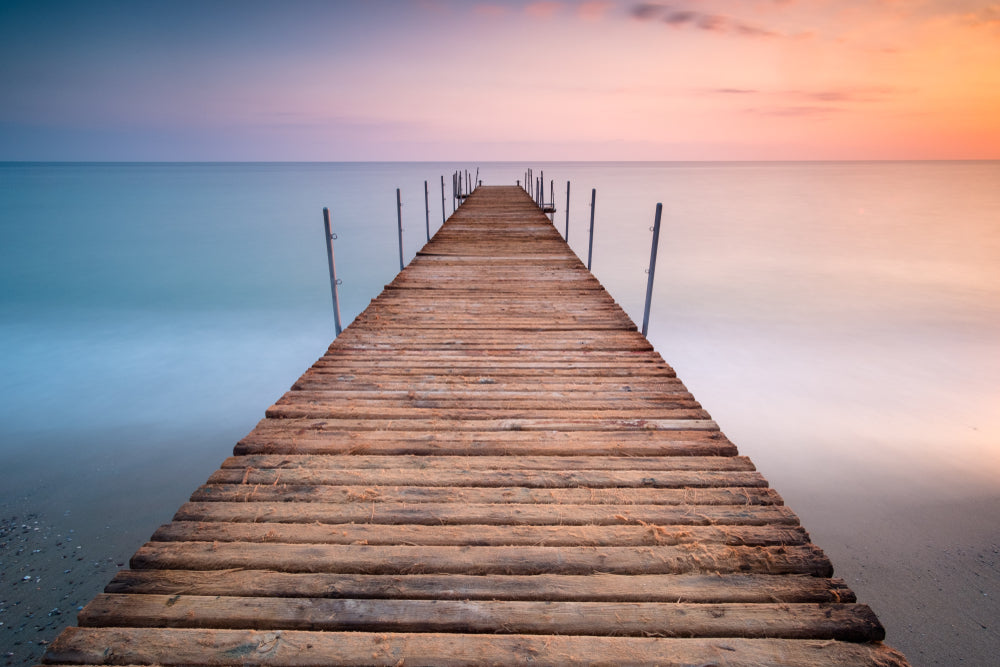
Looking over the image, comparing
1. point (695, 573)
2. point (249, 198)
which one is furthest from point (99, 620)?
point (249, 198)

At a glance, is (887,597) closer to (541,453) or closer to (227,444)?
(541,453)

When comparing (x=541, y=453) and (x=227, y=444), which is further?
(x=227, y=444)

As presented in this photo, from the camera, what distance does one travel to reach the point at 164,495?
21.4ft

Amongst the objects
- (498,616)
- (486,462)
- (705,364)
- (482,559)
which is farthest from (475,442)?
(705,364)

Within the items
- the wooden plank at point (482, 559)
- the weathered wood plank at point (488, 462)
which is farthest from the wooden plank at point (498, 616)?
the weathered wood plank at point (488, 462)

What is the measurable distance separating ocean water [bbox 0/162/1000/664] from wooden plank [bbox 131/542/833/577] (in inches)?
149

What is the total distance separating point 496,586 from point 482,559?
15cm

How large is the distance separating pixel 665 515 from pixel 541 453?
79cm

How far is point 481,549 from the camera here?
214cm

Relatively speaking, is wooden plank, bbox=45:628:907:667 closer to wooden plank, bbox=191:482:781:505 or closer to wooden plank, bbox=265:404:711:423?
wooden plank, bbox=191:482:781:505

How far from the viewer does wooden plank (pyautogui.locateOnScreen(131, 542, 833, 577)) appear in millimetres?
2043

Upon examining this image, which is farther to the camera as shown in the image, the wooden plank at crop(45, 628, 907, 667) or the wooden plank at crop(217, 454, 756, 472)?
the wooden plank at crop(217, 454, 756, 472)

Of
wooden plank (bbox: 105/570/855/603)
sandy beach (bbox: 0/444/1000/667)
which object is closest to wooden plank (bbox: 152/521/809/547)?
wooden plank (bbox: 105/570/855/603)

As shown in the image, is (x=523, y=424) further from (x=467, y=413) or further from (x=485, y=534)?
(x=485, y=534)
